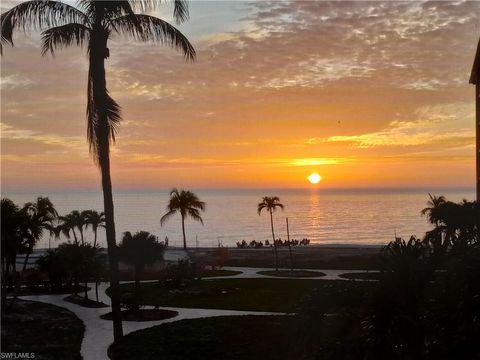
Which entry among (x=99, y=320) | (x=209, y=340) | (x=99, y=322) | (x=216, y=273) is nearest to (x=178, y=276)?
(x=216, y=273)

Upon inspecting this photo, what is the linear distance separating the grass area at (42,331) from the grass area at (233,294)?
4758 mm

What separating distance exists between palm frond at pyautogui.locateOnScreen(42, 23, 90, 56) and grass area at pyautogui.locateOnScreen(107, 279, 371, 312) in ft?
44.1

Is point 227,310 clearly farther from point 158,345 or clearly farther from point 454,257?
point 454,257

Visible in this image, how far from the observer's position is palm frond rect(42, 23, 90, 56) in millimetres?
16312

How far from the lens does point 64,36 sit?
1639cm

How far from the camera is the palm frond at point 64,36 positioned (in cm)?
1631

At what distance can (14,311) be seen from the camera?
2564 cm

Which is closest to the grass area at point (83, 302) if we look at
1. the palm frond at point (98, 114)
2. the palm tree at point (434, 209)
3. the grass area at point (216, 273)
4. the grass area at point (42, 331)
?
the grass area at point (42, 331)

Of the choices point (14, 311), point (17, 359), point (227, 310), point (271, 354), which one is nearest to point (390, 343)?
point (271, 354)

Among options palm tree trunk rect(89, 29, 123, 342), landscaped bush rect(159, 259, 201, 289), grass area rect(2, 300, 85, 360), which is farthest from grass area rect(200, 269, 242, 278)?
palm tree trunk rect(89, 29, 123, 342)

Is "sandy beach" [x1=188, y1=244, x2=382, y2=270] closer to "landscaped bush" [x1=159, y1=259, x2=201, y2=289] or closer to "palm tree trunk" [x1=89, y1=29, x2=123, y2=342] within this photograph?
"landscaped bush" [x1=159, y1=259, x2=201, y2=289]

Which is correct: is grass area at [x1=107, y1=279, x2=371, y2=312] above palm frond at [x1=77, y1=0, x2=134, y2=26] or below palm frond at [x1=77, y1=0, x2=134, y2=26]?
below

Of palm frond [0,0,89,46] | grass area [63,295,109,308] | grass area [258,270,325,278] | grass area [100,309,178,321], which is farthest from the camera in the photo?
grass area [258,270,325,278]

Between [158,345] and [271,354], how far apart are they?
448 cm
